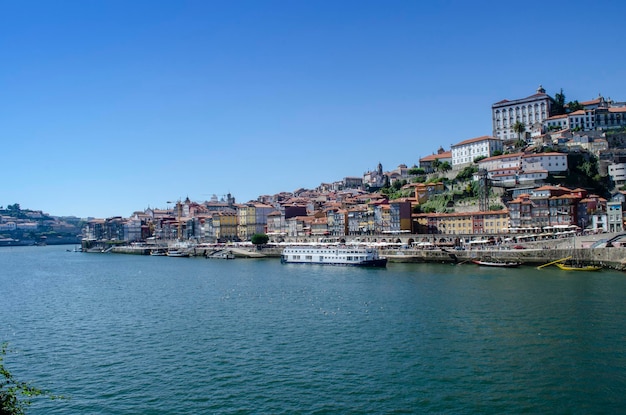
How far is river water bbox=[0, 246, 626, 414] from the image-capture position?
14.1 metres

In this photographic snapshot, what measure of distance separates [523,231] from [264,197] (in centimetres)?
7549

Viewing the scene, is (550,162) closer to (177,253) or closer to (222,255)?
(222,255)

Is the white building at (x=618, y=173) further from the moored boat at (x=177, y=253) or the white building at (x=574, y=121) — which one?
the moored boat at (x=177, y=253)

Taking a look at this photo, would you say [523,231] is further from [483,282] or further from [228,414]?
[228,414]

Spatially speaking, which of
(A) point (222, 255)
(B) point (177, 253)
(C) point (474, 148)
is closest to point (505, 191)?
(C) point (474, 148)

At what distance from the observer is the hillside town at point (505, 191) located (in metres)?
55.5

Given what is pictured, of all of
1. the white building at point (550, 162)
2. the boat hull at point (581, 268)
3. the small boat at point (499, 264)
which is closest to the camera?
the boat hull at point (581, 268)

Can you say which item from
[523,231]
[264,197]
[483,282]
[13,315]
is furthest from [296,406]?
[264,197]

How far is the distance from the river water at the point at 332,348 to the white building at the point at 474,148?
43767mm

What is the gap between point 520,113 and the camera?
8212 centimetres

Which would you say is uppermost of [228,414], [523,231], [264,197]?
[264,197]

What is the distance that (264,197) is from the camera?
12350 centimetres

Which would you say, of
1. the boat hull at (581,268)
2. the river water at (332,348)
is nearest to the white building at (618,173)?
the boat hull at (581,268)

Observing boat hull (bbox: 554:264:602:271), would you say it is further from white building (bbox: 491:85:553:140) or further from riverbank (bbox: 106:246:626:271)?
white building (bbox: 491:85:553:140)
